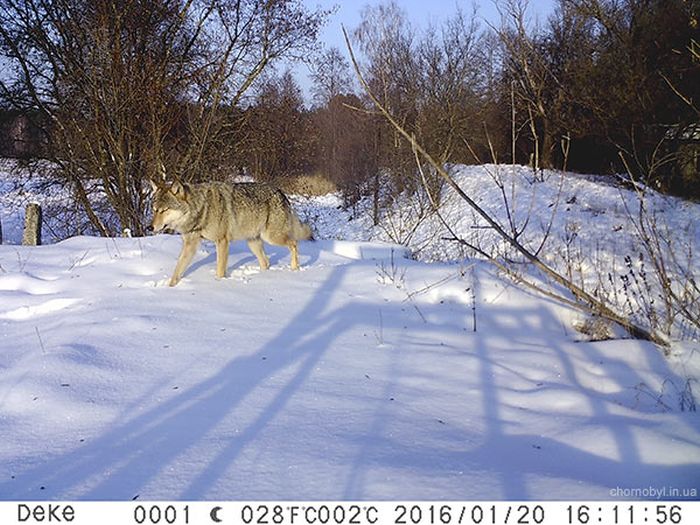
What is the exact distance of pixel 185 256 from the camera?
6.50 meters

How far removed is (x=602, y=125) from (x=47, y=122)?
17.6 m

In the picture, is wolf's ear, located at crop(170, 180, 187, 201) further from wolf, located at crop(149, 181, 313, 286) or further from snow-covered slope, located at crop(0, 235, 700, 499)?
snow-covered slope, located at crop(0, 235, 700, 499)

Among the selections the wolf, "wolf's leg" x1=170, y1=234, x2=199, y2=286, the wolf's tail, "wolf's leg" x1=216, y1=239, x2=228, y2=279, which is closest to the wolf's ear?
the wolf

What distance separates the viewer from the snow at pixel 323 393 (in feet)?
7.68

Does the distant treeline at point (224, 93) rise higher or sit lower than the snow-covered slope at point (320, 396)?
higher

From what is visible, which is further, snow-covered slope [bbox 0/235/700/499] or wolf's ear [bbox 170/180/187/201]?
wolf's ear [bbox 170/180/187/201]

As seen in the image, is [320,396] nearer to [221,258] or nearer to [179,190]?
[221,258]

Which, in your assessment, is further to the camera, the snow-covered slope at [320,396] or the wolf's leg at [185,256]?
the wolf's leg at [185,256]

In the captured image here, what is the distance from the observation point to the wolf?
6645mm

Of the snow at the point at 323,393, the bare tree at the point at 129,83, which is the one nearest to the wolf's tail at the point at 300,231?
the snow at the point at 323,393

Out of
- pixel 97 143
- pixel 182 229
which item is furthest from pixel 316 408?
pixel 97 143

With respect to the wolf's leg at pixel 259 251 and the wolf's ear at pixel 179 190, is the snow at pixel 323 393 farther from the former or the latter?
the wolf's ear at pixel 179 190

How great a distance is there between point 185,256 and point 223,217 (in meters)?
0.83

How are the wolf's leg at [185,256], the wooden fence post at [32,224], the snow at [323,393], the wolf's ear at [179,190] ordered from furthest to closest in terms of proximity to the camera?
the wooden fence post at [32,224]
the wolf's ear at [179,190]
the wolf's leg at [185,256]
the snow at [323,393]
